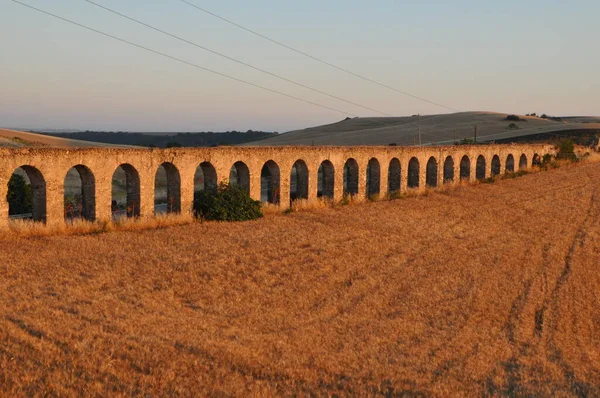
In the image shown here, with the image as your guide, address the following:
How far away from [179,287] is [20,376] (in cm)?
507

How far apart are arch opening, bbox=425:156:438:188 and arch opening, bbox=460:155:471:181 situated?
3.67 metres

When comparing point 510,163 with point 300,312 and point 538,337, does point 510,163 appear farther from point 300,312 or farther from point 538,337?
point 300,312

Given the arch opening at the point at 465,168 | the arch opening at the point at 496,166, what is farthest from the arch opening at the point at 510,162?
the arch opening at the point at 465,168

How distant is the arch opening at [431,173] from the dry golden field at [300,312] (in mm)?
13309

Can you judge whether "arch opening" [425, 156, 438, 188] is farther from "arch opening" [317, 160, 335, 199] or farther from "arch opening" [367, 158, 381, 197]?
"arch opening" [317, 160, 335, 199]

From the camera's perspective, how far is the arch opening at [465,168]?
120ft

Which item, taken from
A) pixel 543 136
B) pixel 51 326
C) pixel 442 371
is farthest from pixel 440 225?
pixel 543 136

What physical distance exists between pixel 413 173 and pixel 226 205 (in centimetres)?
1493

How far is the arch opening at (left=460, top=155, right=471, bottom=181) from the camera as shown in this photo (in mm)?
36594

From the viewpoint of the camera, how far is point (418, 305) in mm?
11859

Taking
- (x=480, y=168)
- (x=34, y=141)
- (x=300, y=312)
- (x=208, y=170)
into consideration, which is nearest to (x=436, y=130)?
(x=480, y=168)

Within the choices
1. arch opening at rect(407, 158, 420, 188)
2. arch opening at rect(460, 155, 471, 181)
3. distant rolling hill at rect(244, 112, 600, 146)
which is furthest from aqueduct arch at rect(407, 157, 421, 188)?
distant rolling hill at rect(244, 112, 600, 146)

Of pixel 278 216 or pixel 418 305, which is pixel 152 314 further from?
pixel 278 216

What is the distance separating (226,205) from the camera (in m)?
19.7
